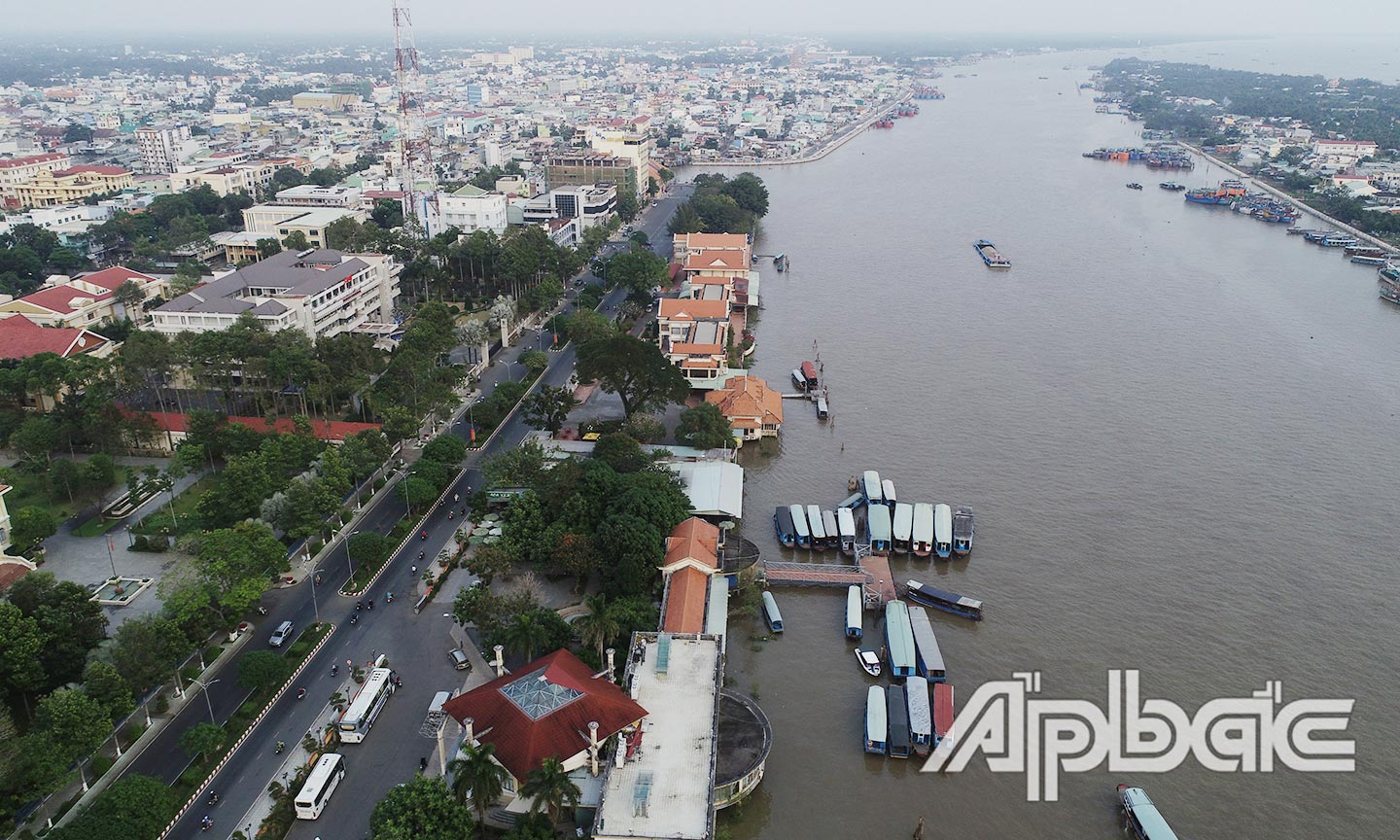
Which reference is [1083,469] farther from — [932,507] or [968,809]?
[968,809]

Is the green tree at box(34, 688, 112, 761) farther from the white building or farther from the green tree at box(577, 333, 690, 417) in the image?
the white building

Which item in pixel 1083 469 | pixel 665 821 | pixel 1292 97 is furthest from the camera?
pixel 1292 97

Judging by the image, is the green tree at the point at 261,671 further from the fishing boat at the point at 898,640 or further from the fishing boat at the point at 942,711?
the fishing boat at the point at 942,711

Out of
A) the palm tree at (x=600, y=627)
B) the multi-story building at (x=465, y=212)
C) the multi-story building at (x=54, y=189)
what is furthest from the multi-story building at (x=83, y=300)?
the palm tree at (x=600, y=627)

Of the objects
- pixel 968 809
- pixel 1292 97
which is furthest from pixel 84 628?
pixel 1292 97

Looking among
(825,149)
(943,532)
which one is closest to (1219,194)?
(825,149)

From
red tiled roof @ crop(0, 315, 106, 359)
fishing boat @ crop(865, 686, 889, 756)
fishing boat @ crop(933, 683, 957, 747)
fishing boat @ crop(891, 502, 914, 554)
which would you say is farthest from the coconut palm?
red tiled roof @ crop(0, 315, 106, 359)

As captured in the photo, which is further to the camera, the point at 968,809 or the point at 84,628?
the point at 84,628

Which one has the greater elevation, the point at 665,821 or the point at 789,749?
the point at 665,821
